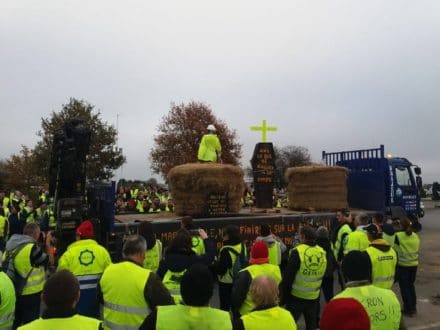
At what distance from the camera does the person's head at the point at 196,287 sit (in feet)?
9.96

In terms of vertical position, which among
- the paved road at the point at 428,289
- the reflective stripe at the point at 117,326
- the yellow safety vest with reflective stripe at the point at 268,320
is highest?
the yellow safety vest with reflective stripe at the point at 268,320

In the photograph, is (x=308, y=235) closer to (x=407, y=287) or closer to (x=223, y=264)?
(x=223, y=264)

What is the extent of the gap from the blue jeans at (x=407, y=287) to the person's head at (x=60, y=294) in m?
6.57

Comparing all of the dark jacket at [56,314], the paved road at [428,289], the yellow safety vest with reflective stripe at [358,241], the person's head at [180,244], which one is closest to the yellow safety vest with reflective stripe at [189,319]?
the dark jacket at [56,314]

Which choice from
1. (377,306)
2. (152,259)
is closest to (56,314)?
(377,306)

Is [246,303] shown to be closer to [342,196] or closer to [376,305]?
[376,305]

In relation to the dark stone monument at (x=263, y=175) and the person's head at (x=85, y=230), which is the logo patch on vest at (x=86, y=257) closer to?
the person's head at (x=85, y=230)

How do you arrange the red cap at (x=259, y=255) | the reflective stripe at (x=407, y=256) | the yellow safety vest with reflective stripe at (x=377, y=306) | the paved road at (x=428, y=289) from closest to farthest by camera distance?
the yellow safety vest with reflective stripe at (x=377, y=306), the red cap at (x=259, y=255), the paved road at (x=428, y=289), the reflective stripe at (x=407, y=256)

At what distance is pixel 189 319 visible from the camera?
303 centimetres

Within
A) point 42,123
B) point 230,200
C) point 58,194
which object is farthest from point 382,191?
point 42,123

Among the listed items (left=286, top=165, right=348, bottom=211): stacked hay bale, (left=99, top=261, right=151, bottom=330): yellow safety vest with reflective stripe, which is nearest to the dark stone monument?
(left=286, top=165, right=348, bottom=211): stacked hay bale

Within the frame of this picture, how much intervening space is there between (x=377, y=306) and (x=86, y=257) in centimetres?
315

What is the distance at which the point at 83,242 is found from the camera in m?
5.41

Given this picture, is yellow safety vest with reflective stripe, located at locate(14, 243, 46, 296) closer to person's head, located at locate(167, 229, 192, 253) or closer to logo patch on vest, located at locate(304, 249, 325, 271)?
person's head, located at locate(167, 229, 192, 253)
